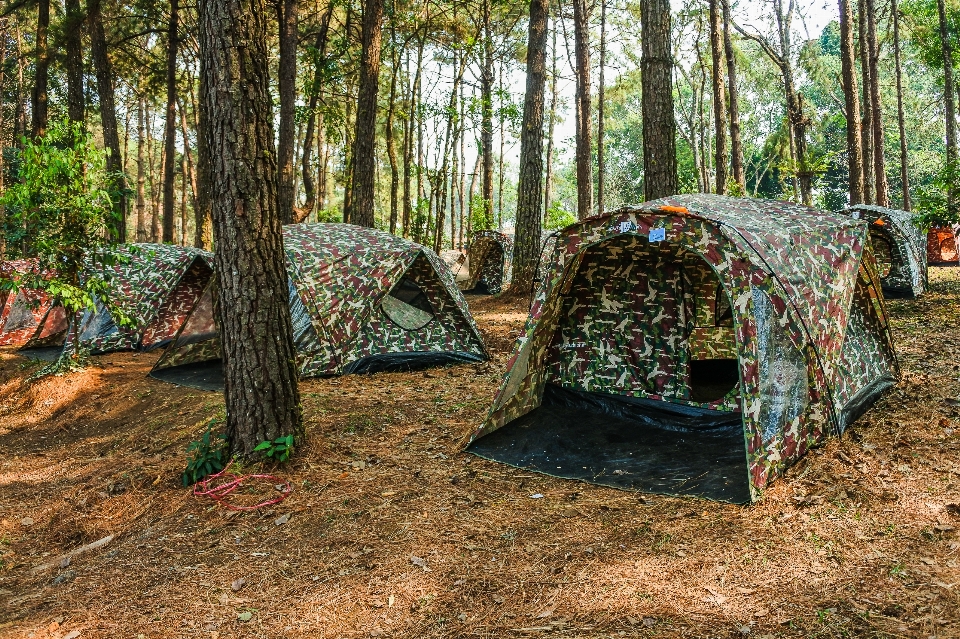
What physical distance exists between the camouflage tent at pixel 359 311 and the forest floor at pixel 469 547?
198 cm

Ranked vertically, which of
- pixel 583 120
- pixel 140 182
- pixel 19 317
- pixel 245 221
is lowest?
pixel 19 317

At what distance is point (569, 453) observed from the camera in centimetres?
502

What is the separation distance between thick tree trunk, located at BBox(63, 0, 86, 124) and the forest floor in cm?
1073

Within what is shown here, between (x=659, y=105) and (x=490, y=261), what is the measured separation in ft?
32.9

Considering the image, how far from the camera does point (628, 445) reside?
201 inches

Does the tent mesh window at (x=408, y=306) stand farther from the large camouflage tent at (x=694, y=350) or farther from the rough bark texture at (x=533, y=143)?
the rough bark texture at (x=533, y=143)

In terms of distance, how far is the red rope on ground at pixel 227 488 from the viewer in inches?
175

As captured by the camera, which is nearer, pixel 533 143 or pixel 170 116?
pixel 533 143

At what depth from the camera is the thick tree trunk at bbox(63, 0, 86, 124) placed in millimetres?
13336

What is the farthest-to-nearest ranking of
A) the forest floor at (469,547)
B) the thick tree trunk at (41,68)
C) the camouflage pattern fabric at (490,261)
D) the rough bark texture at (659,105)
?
1. the camouflage pattern fabric at (490,261)
2. the thick tree trunk at (41,68)
3. the rough bark texture at (659,105)
4. the forest floor at (469,547)

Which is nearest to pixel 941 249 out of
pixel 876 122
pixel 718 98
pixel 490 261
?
pixel 876 122

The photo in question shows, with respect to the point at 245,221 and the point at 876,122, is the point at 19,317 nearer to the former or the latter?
the point at 245,221

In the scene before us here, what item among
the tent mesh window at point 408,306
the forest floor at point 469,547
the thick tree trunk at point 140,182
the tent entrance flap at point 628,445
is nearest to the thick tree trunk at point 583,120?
the tent mesh window at point 408,306

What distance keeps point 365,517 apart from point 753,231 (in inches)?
123
